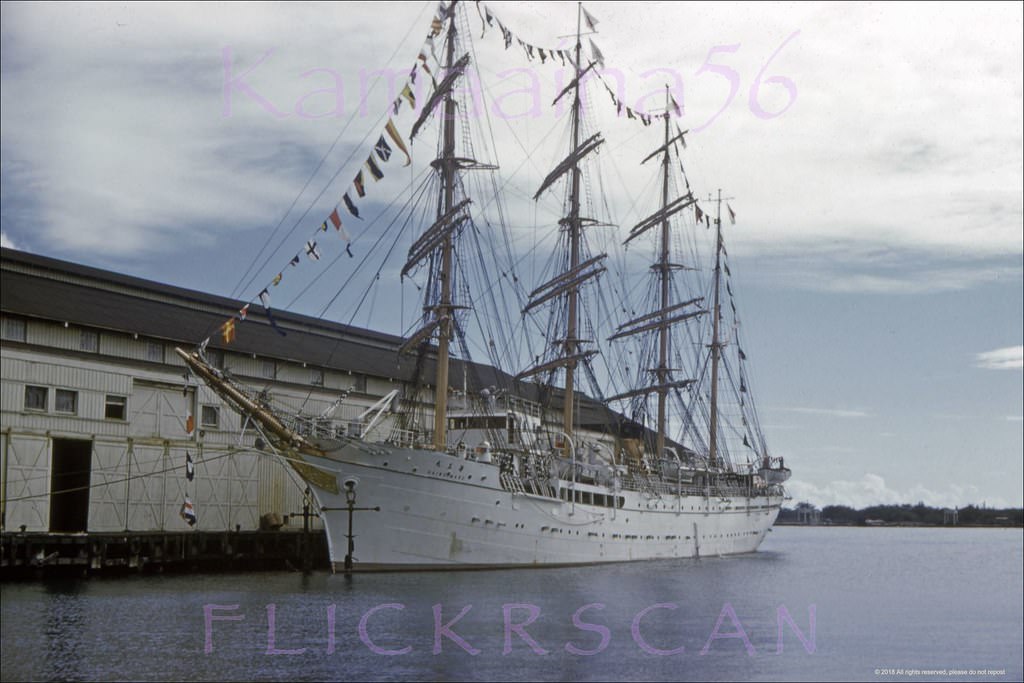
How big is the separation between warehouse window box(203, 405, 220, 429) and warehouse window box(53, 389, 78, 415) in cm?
654

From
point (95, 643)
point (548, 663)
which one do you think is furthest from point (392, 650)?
point (95, 643)

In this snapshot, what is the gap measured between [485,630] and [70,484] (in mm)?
21424

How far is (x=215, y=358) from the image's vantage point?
2165 inches

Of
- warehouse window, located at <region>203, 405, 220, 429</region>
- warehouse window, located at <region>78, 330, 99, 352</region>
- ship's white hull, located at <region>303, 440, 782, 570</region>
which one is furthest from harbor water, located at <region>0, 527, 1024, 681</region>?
warehouse window, located at <region>78, 330, 99, 352</region>

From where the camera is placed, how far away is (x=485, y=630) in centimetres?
3459

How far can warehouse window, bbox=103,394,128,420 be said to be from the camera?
159ft

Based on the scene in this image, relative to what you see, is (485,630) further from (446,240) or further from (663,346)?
(663,346)

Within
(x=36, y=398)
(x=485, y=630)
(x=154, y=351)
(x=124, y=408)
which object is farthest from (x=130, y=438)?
(x=485, y=630)

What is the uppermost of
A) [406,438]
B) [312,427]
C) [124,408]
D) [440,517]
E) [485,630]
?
[124,408]

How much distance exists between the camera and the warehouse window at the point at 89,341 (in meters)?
48.6

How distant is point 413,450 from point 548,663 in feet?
62.7

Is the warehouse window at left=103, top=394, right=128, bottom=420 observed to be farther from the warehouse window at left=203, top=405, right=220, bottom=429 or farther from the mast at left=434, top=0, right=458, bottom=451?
the mast at left=434, top=0, right=458, bottom=451

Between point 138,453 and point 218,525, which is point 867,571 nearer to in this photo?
point 218,525

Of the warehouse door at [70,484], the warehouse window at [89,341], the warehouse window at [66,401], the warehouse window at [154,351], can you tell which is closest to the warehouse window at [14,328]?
the warehouse window at [66,401]
